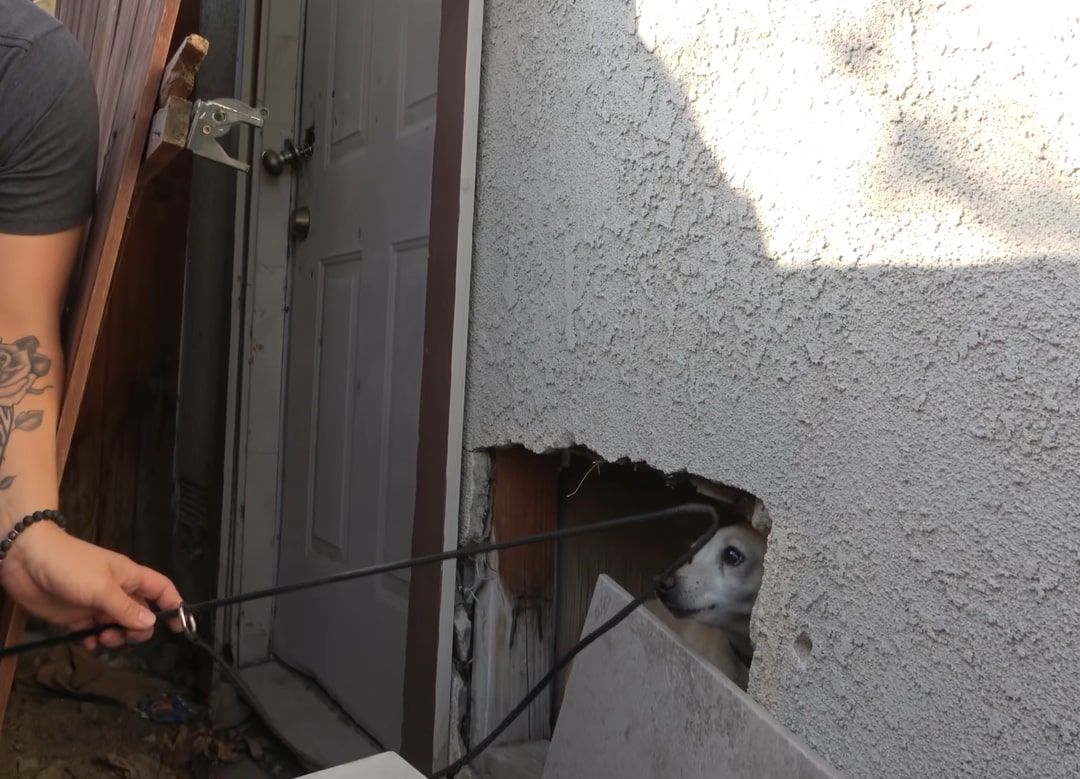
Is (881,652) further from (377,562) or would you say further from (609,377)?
(377,562)

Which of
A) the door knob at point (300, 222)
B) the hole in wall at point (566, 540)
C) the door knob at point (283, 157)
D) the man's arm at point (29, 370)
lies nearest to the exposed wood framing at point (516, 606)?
the hole in wall at point (566, 540)

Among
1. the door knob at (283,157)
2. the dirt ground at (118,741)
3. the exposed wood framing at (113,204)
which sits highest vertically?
the door knob at (283,157)

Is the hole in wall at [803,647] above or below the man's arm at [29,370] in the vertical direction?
below

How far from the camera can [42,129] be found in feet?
3.40

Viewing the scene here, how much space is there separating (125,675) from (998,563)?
8.32 ft

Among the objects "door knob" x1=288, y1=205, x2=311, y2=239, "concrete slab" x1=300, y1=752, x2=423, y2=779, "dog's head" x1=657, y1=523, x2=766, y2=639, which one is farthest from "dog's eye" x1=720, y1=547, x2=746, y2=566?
"door knob" x1=288, y1=205, x2=311, y2=239

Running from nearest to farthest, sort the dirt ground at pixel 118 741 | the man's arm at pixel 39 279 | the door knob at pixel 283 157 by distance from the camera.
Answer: the man's arm at pixel 39 279, the dirt ground at pixel 118 741, the door knob at pixel 283 157

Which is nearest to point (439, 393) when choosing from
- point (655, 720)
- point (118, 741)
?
point (655, 720)

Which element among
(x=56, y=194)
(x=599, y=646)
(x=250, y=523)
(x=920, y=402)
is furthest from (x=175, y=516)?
(x=920, y=402)

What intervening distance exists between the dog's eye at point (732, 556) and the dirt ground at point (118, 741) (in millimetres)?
1356

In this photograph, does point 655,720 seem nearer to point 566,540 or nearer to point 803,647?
point 803,647

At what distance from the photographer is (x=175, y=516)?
9.84ft

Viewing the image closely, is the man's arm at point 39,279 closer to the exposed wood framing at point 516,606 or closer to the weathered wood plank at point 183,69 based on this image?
the weathered wood plank at point 183,69

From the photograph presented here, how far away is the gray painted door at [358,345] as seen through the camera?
2076 millimetres
